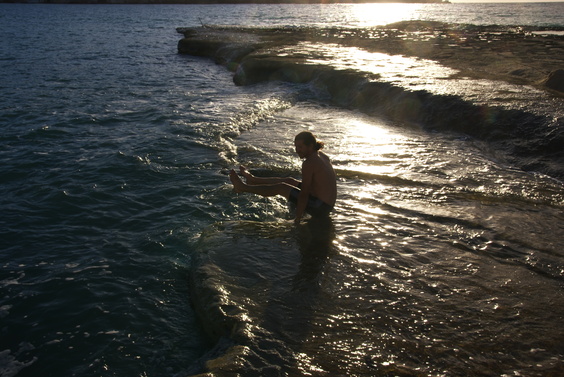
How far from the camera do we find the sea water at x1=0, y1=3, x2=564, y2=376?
4.28m

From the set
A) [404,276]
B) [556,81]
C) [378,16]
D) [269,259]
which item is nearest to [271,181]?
[269,259]

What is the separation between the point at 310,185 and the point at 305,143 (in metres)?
0.69

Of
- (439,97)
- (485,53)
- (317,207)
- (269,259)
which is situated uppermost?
(485,53)

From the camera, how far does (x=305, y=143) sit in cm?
634

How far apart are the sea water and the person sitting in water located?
345mm

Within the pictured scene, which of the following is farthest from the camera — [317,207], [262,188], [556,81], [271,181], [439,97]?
[556,81]

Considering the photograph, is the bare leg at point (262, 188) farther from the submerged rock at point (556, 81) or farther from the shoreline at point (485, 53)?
the submerged rock at point (556, 81)

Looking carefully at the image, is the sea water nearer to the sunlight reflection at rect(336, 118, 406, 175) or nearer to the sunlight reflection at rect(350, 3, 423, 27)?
the sunlight reflection at rect(336, 118, 406, 175)

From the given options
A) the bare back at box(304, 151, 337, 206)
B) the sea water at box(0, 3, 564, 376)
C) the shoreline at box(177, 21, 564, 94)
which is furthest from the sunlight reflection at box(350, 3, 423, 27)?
the bare back at box(304, 151, 337, 206)

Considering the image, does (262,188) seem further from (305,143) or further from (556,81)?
(556,81)

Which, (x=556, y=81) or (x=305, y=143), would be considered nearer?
(x=305, y=143)

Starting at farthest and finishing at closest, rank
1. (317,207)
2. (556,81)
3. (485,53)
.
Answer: (485,53)
(556,81)
(317,207)

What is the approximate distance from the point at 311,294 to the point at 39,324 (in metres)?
3.13

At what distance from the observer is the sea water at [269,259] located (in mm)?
4277
